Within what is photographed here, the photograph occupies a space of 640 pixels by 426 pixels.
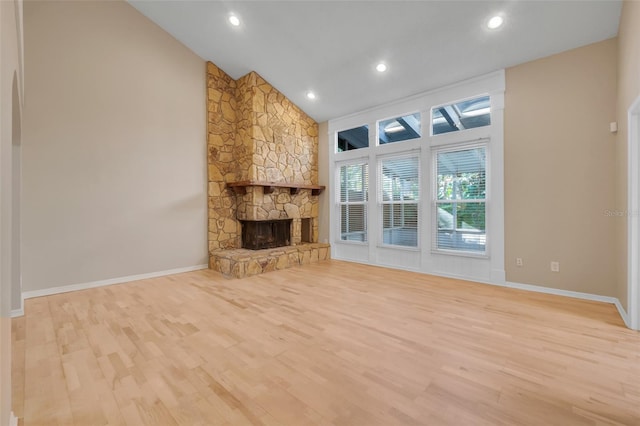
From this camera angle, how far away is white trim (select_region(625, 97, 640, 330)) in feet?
7.93

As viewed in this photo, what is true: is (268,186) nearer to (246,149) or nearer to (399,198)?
(246,149)

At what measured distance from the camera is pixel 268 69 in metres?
4.84

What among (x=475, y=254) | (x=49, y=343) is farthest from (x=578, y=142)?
(x=49, y=343)

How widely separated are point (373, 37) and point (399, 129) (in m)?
1.72

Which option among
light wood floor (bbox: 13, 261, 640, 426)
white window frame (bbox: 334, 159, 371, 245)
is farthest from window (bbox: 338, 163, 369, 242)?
light wood floor (bbox: 13, 261, 640, 426)

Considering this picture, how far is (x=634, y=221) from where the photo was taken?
2.43m

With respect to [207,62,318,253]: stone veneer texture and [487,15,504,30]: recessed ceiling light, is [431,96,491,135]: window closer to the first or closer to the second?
[487,15,504,30]: recessed ceiling light

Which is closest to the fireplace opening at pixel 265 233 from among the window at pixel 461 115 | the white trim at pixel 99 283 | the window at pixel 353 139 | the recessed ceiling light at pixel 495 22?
the white trim at pixel 99 283

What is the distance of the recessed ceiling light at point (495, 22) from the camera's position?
308 centimetres

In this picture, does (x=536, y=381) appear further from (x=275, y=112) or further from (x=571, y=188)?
(x=275, y=112)

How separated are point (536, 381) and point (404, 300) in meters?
1.58

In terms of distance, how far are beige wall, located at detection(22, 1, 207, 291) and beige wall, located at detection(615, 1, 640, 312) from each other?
5.46 metres

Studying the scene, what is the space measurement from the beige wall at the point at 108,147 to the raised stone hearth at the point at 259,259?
596mm

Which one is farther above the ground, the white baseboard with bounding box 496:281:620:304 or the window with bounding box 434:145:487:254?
the window with bounding box 434:145:487:254
